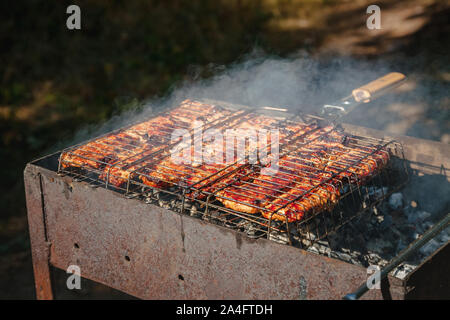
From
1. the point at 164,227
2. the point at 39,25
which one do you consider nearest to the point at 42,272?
the point at 164,227

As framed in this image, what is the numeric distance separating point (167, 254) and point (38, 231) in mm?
1371

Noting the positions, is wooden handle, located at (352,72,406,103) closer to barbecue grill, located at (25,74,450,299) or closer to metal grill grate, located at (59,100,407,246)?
barbecue grill, located at (25,74,450,299)

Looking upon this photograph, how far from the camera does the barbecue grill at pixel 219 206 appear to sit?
3.34 metres

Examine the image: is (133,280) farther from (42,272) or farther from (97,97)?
(97,97)

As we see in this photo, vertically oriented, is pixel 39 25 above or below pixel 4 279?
above

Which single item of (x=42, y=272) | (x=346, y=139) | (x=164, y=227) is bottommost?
(x=42, y=272)

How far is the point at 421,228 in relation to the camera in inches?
175

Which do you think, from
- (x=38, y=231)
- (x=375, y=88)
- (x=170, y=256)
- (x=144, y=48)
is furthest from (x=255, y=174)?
(x=144, y=48)

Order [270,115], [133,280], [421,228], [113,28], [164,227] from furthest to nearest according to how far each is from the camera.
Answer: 1. [113,28]
2. [270,115]
3. [421,228]
4. [133,280]
5. [164,227]

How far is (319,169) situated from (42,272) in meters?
2.56

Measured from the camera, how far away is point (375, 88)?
4641 millimetres

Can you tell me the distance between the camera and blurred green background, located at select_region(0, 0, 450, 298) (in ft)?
25.8

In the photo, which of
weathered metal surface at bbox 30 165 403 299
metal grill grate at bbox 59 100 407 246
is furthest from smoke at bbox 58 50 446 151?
weathered metal surface at bbox 30 165 403 299

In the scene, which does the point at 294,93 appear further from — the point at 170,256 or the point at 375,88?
the point at 170,256
